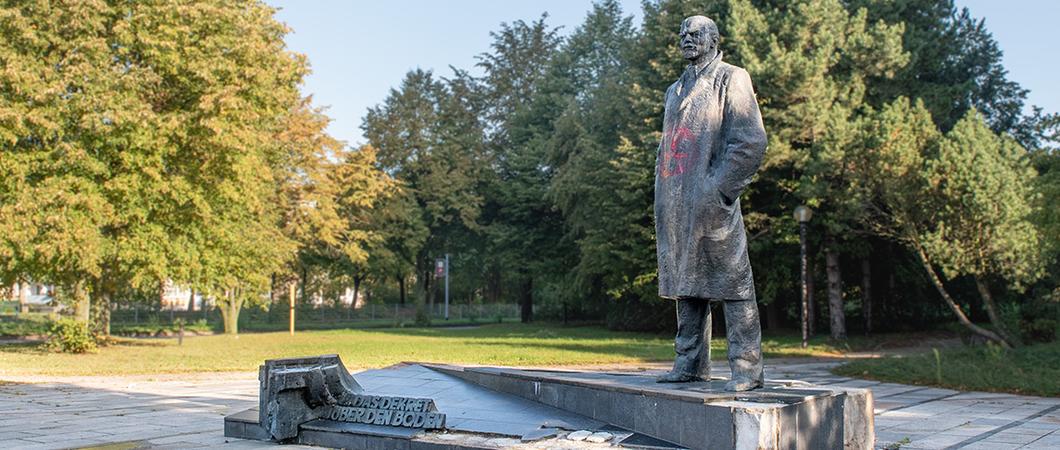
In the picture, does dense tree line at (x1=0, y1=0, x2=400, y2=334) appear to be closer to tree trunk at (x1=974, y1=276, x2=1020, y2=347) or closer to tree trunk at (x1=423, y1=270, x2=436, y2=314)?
tree trunk at (x1=974, y1=276, x2=1020, y2=347)

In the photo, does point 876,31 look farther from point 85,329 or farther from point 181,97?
point 85,329

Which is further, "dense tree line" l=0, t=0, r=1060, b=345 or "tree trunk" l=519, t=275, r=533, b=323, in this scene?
"tree trunk" l=519, t=275, r=533, b=323

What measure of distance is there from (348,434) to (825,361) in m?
15.9

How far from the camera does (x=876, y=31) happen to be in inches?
975

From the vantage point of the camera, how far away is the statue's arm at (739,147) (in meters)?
6.30

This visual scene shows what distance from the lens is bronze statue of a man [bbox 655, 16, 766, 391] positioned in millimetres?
6332

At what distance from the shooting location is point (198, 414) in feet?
33.4

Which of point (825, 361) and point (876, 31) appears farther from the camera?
point (876, 31)

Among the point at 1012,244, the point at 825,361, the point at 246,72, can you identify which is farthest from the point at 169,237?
the point at 1012,244

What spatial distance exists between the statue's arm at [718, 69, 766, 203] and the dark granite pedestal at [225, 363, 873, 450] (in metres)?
1.51

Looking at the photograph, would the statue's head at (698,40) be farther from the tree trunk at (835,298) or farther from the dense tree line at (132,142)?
the tree trunk at (835,298)

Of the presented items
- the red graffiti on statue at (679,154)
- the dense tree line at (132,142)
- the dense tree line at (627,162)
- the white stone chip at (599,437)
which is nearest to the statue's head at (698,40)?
the red graffiti on statue at (679,154)

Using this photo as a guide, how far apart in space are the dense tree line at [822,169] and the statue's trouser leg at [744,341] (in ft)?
37.1

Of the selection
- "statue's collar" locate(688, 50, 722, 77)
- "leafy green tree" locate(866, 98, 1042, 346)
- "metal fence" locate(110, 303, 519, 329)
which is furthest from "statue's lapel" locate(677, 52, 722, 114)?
"metal fence" locate(110, 303, 519, 329)
